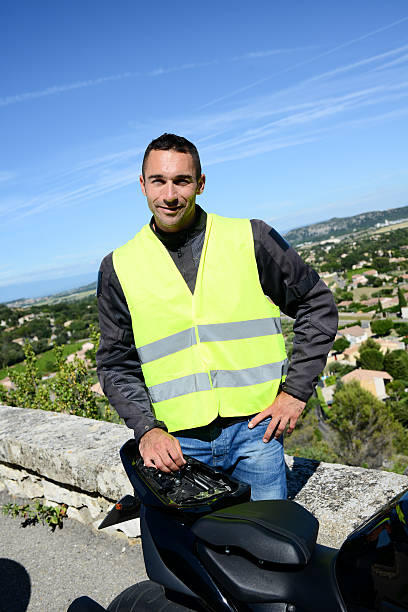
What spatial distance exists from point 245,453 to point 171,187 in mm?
1039

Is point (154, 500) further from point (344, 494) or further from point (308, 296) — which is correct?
point (344, 494)

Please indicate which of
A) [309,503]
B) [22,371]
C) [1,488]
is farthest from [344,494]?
[22,371]

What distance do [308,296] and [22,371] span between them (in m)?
5.27

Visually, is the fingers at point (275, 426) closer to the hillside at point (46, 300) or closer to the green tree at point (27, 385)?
the green tree at point (27, 385)

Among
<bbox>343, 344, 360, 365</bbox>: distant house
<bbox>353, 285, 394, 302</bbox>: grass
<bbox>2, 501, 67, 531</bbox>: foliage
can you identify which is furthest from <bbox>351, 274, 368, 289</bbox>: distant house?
<bbox>2, 501, 67, 531</bbox>: foliage

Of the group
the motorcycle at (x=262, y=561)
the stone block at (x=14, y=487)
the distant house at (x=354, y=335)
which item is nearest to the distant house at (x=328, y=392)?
the distant house at (x=354, y=335)

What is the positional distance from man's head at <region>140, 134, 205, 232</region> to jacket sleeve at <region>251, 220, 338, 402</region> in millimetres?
284

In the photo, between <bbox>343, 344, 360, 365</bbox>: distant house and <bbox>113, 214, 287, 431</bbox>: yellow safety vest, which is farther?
<bbox>343, 344, 360, 365</bbox>: distant house

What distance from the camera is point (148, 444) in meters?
1.80

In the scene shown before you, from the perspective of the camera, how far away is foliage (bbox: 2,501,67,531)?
3350mm

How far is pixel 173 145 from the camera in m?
1.86

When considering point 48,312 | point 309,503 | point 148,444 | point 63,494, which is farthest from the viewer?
point 48,312

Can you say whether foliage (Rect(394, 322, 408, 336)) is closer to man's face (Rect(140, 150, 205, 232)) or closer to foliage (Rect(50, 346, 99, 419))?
foliage (Rect(50, 346, 99, 419))

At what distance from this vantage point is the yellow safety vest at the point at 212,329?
1.84 meters
